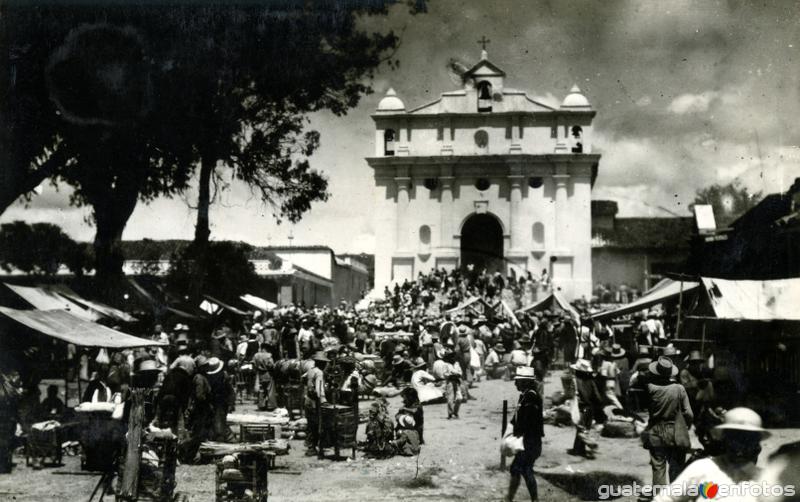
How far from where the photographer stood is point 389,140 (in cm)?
4038

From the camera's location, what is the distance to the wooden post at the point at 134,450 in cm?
716

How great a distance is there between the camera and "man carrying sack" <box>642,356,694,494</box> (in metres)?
7.25

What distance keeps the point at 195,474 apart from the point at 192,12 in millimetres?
7940

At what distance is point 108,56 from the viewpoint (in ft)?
42.0

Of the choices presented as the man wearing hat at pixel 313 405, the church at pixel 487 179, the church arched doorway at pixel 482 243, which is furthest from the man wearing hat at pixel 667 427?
the church arched doorway at pixel 482 243

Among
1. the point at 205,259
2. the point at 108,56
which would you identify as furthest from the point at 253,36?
the point at 205,259

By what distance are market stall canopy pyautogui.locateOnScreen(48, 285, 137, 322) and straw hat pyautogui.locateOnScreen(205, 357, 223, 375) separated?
524 cm

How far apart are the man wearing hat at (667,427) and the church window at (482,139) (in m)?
32.7

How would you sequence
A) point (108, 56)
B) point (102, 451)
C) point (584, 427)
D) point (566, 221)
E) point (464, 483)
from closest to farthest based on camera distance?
point (102, 451)
point (464, 483)
point (584, 427)
point (108, 56)
point (566, 221)

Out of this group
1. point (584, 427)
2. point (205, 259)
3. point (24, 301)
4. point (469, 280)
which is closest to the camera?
point (584, 427)

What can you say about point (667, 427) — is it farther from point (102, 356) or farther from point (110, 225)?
point (110, 225)

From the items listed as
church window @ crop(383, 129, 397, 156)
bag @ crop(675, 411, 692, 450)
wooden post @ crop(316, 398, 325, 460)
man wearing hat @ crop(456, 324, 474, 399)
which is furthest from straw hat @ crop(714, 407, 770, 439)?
church window @ crop(383, 129, 397, 156)

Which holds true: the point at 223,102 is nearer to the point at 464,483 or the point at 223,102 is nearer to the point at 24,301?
the point at 24,301

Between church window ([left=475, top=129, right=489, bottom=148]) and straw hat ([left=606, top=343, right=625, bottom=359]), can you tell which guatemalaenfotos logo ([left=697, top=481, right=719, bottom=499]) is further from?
church window ([left=475, top=129, right=489, bottom=148])
